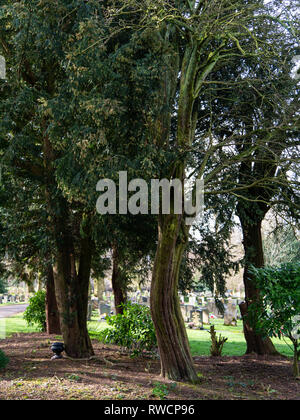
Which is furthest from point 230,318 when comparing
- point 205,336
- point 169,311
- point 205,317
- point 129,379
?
point 129,379

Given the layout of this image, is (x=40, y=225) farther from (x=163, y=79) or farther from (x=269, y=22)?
(x=269, y=22)

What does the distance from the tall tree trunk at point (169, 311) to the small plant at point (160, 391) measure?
0.69 m

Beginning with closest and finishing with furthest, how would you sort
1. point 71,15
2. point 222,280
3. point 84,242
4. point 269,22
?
point 71,15
point 269,22
point 84,242
point 222,280

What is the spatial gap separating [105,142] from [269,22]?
4.85 m

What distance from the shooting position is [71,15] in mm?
7707

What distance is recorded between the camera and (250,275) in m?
11.0

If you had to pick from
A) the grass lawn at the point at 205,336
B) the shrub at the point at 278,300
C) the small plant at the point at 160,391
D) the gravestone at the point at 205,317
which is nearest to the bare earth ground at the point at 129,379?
the small plant at the point at 160,391

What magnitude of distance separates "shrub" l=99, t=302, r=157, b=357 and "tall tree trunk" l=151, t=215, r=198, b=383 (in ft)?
6.73

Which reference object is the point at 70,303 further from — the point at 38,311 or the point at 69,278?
the point at 38,311

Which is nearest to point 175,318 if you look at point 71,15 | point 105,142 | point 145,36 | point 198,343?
point 105,142

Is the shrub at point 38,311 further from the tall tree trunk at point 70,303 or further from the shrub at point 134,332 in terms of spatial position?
the tall tree trunk at point 70,303

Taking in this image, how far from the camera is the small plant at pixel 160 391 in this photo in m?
6.01

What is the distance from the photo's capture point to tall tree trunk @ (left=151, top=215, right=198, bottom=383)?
7367 millimetres

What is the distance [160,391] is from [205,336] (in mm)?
10349
